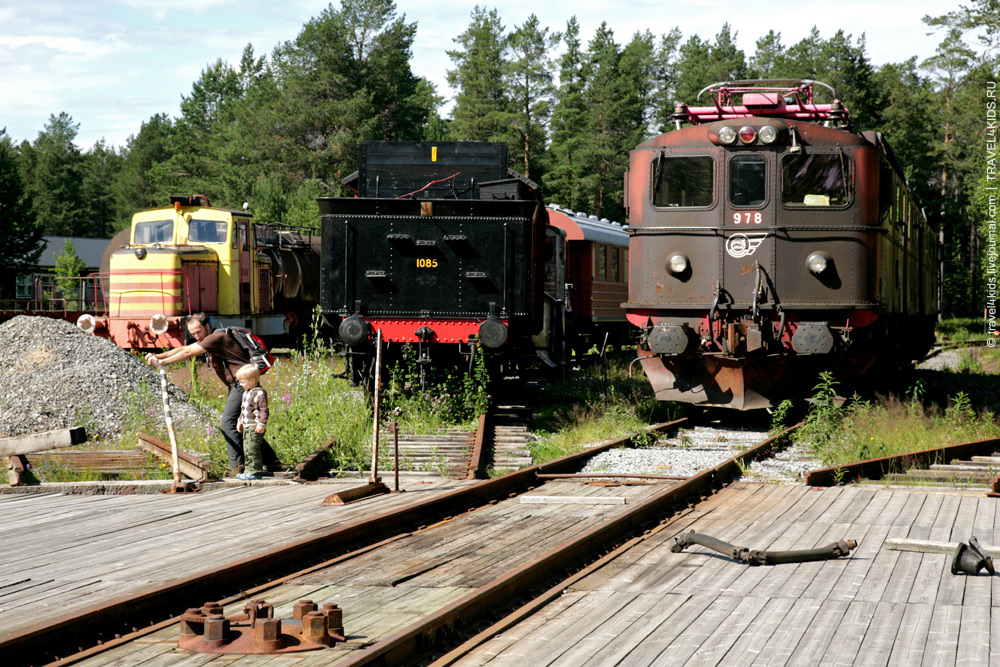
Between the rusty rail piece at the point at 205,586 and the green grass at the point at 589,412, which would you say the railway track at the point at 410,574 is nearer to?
the rusty rail piece at the point at 205,586

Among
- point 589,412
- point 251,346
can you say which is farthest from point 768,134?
point 251,346

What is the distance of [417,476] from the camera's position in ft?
32.0

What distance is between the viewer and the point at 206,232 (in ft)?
69.7

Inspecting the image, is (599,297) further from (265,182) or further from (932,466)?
(265,182)

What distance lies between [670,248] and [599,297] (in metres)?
11.2

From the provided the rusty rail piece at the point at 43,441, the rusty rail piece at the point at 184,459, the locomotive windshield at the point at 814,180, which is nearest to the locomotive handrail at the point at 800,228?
the locomotive windshield at the point at 814,180

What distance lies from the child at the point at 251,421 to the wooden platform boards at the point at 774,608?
13.4 feet

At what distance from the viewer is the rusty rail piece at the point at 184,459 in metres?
9.36

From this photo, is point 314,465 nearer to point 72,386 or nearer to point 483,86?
point 72,386

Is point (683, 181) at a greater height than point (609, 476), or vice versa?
point (683, 181)

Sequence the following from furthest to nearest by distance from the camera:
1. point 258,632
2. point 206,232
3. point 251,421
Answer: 1. point 206,232
2. point 251,421
3. point 258,632

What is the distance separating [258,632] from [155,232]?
18.4 meters

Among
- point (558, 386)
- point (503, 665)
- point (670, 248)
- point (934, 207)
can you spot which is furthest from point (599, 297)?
point (934, 207)

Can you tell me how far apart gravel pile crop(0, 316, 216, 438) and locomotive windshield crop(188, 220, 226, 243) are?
21.0ft
